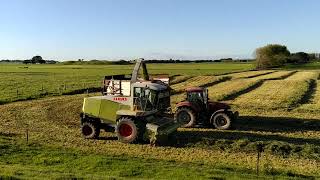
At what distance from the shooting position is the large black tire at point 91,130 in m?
20.4

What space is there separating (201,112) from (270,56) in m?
116

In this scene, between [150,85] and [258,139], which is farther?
[258,139]

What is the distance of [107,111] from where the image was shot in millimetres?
20141

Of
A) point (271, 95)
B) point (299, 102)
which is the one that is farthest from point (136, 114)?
point (271, 95)

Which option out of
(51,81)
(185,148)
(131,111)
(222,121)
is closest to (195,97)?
(222,121)

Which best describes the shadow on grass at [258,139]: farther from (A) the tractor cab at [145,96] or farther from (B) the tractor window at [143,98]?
(B) the tractor window at [143,98]

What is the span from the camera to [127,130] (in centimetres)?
1920

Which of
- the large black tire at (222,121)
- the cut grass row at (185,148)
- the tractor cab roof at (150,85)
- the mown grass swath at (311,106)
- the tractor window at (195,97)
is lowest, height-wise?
the cut grass row at (185,148)

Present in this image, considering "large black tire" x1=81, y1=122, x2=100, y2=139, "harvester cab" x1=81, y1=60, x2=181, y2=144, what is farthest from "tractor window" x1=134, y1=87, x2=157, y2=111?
"large black tire" x1=81, y1=122, x2=100, y2=139

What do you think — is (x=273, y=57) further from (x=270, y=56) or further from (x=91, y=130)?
(x=91, y=130)

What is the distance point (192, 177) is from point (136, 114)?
6228 mm

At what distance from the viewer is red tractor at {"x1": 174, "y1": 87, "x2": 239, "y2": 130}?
2266 centimetres

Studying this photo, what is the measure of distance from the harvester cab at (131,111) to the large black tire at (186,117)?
7.89ft

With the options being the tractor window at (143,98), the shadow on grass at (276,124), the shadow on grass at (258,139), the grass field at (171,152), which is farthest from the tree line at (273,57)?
the tractor window at (143,98)
